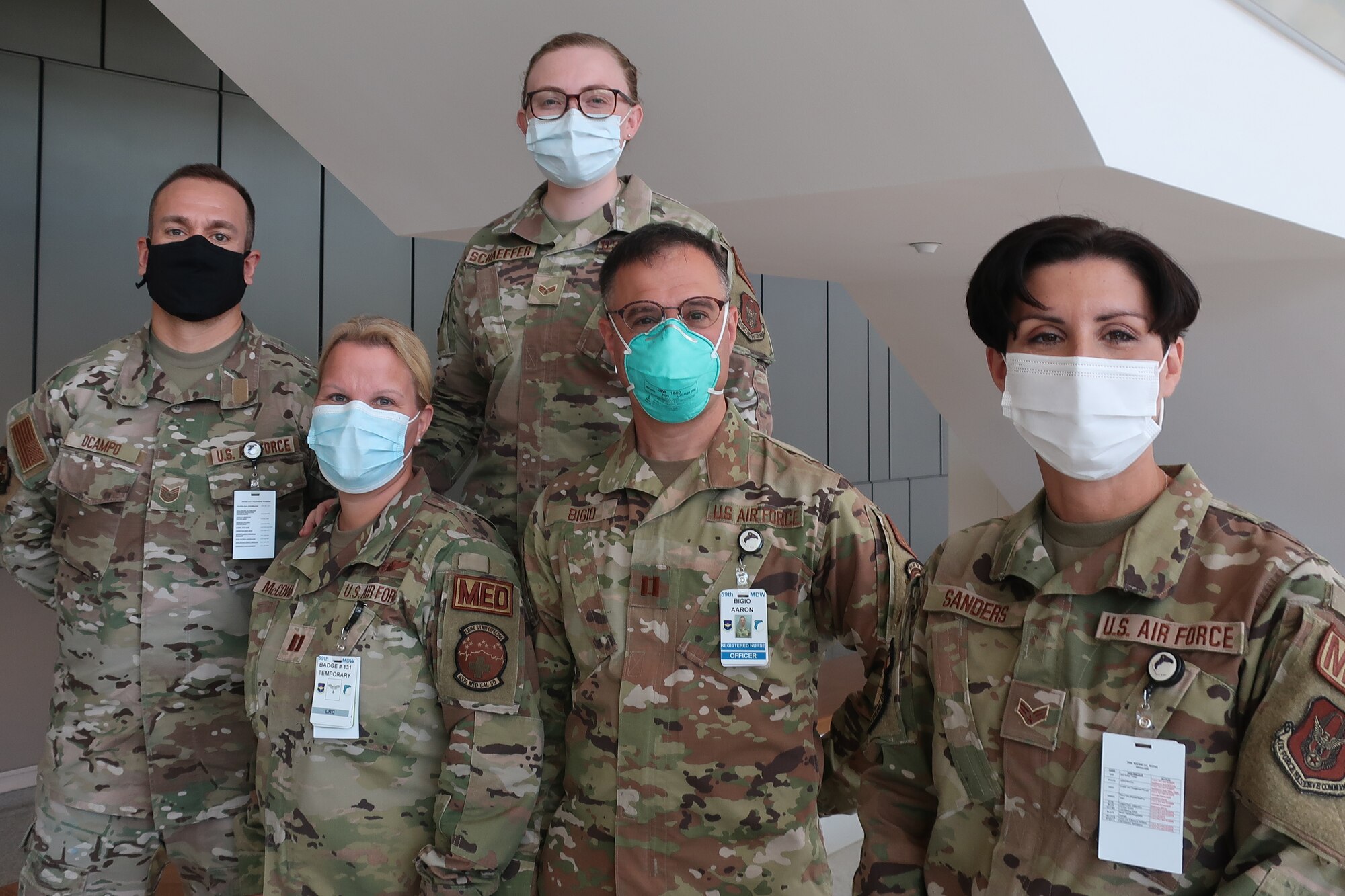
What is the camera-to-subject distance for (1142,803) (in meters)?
1.08

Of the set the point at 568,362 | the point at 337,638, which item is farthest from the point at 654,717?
the point at 568,362

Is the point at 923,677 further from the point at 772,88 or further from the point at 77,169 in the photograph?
the point at 77,169

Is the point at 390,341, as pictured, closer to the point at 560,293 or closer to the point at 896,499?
the point at 560,293

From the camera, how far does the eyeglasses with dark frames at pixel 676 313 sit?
1.65m

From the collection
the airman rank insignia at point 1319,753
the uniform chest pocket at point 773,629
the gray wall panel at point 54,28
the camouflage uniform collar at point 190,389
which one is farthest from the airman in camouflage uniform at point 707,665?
the gray wall panel at point 54,28

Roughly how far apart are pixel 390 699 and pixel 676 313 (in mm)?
811

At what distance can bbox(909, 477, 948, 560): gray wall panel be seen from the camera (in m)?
8.81

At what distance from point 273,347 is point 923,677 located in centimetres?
166

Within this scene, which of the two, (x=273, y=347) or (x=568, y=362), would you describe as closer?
(x=568, y=362)

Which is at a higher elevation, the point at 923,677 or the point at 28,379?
the point at 28,379

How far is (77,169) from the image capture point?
415 centimetres

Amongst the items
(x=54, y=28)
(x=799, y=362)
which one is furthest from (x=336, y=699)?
(x=799, y=362)

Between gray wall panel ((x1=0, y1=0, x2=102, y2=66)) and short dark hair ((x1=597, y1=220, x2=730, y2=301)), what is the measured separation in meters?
3.62

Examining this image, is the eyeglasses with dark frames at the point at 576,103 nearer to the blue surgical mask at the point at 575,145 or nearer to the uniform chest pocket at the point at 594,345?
the blue surgical mask at the point at 575,145
